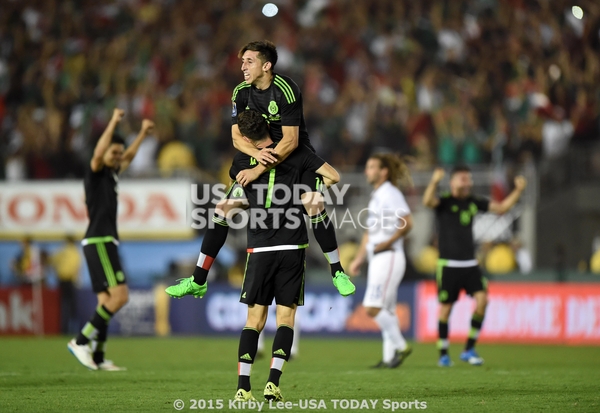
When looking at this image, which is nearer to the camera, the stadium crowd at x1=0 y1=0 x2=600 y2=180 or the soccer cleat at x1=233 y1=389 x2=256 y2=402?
the soccer cleat at x1=233 y1=389 x2=256 y2=402

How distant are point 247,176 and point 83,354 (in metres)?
4.45

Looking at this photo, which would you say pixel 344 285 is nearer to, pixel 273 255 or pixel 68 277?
pixel 273 255

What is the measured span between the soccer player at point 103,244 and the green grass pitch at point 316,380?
1.87 ft

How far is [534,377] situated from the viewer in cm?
1059

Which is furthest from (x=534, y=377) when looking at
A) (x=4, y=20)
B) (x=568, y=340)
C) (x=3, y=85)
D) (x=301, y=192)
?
(x=4, y=20)

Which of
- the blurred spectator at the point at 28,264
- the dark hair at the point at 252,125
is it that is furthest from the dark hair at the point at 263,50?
the blurred spectator at the point at 28,264

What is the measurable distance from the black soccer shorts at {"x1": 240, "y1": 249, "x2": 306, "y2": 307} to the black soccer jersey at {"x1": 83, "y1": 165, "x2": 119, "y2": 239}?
423 centimetres

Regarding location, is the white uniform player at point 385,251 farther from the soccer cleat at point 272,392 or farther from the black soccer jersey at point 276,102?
the soccer cleat at point 272,392

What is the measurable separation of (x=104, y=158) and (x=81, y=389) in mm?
3509

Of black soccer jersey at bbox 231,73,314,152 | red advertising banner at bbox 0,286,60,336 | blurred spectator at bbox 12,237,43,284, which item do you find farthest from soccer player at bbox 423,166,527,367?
blurred spectator at bbox 12,237,43,284

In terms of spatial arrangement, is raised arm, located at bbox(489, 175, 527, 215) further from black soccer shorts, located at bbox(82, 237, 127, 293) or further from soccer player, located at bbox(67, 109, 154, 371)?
black soccer shorts, located at bbox(82, 237, 127, 293)

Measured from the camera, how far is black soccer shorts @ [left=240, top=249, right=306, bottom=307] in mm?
7980

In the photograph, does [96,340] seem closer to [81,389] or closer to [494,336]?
[81,389]

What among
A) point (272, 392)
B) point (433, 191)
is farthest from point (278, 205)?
point (433, 191)
